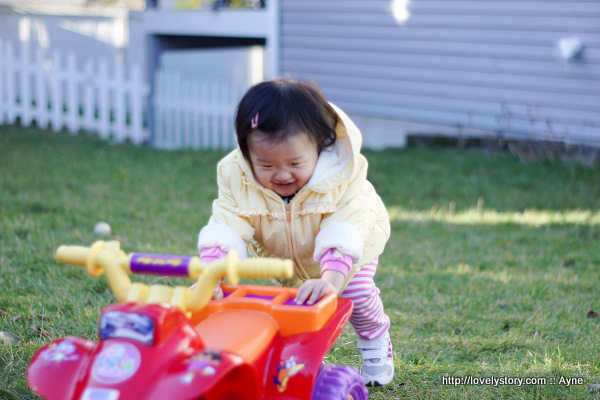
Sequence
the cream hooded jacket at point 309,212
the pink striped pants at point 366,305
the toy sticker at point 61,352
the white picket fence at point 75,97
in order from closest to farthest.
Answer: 1. the toy sticker at point 61,352
2. the cream hooded jacket at point 309,212
3. the pink striped pants at point 366,305
4. the white picket fence at point 75,97

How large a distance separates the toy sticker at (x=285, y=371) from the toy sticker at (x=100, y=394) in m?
0.52

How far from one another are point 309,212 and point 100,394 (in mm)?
1059

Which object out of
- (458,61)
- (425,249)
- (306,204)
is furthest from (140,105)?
(306,204)

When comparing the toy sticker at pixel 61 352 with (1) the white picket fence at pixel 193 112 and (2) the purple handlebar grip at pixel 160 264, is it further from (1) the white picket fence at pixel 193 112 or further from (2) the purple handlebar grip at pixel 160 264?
(1) the white picket fence at pixel 193 112

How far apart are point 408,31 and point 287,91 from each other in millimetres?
6844

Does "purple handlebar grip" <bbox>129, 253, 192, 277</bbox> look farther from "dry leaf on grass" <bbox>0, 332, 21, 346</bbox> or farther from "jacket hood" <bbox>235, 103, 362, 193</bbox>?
"dry leaf on grass" <bbox>0, 332, 21, 346</bbox>

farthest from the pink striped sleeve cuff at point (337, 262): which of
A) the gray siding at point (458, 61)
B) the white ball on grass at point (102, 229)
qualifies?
the gray siding at point (458, 61)

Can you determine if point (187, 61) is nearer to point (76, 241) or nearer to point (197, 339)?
point (76, 241)

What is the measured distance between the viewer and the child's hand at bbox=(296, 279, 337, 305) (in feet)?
6.45

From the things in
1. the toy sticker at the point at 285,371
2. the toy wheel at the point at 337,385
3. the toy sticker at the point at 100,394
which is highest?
the toy sticker at the point at 100,394

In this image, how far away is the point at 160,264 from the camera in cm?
165

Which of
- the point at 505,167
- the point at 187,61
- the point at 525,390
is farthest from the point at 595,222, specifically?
the point at 187,61

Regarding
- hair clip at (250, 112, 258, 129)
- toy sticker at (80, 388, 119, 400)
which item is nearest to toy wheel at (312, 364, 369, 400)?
toy sticker at (80, 388, 119, 400)

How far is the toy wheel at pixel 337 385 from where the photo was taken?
1.87 m
